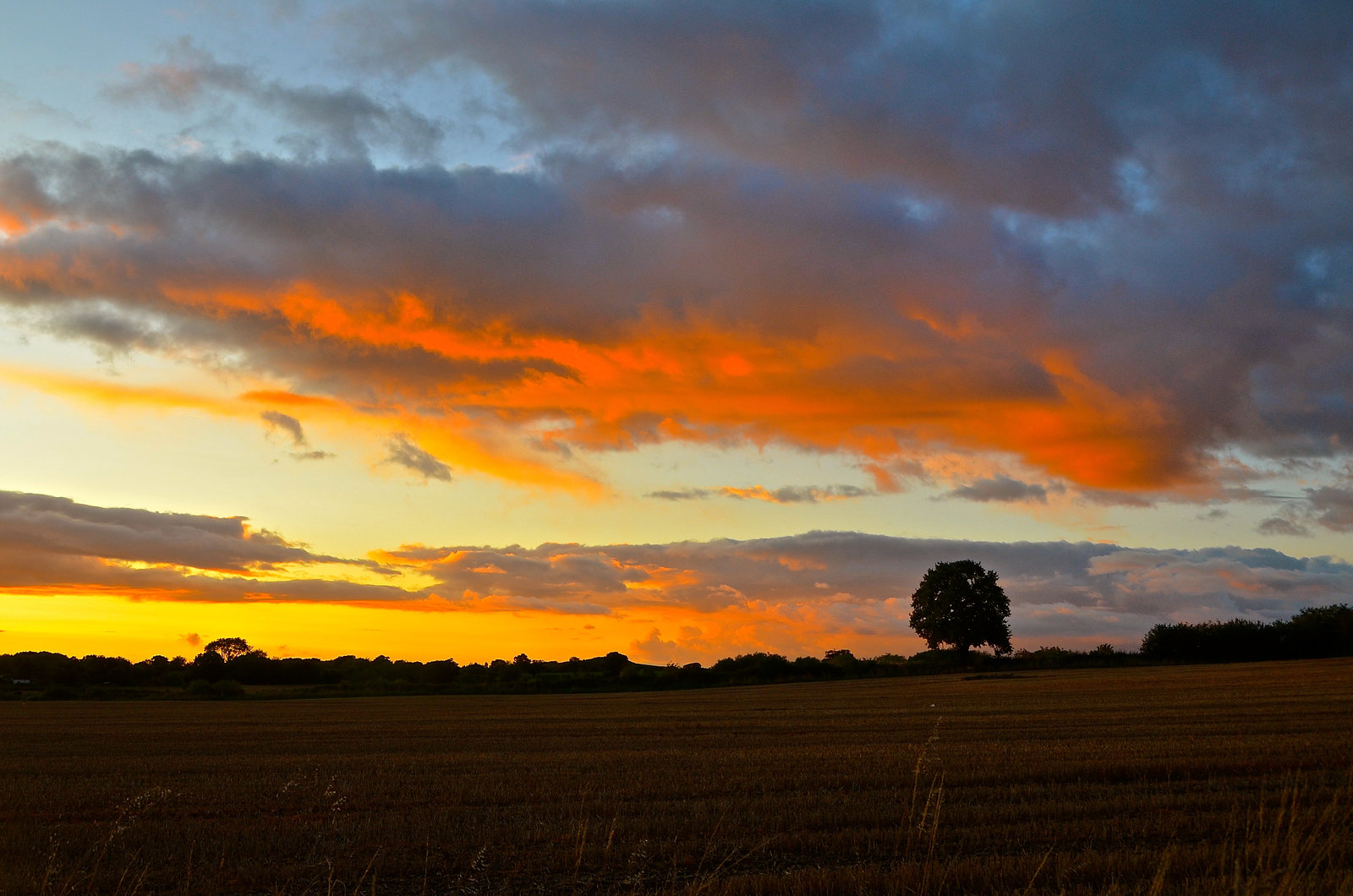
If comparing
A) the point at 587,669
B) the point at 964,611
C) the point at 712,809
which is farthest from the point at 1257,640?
the point at 712,809

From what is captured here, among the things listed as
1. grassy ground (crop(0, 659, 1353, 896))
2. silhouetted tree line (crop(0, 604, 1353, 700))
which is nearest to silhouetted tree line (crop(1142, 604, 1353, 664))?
silhouetted tree line (crop(0, 604, 1353, 700))

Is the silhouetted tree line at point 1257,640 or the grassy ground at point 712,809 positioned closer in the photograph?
the grassy ground at point 712,809

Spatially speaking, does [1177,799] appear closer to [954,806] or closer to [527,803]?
[954,806]

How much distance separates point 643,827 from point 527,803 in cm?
297

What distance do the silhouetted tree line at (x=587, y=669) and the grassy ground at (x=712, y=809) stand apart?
194 feet

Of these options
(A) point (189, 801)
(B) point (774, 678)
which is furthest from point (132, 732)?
(B) point (774, 678)

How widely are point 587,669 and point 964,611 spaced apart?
4238cm

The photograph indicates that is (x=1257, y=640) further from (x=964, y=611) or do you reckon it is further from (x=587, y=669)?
(x=587, y=669)

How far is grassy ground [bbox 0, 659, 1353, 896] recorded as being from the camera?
934 centimetres

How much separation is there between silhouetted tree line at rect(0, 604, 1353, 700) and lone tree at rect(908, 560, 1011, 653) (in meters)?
1.78

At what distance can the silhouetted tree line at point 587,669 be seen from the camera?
82.8m

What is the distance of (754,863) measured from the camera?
33.4 ft

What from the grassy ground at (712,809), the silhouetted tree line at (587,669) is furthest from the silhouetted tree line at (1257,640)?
the grassy ground at (712,809)

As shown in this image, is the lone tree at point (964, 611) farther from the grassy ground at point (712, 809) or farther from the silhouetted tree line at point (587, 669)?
the grassy ground at point (712, 809)
